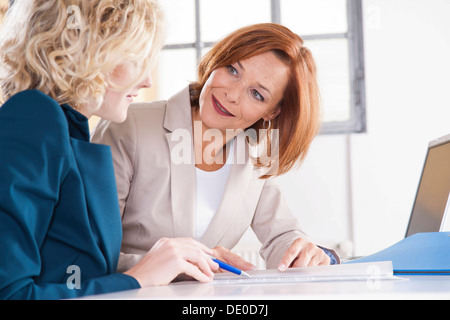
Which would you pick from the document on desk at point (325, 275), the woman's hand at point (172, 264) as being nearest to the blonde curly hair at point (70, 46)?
the woman's hand at point (172, 264)

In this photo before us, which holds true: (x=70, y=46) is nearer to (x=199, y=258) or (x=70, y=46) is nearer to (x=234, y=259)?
(x=199, y=258)

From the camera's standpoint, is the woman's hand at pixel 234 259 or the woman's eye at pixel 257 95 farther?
the woman's eye at pixel 257 95

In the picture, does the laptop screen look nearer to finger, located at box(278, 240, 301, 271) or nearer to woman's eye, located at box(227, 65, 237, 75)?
finger, located at box(278, 240, 301, 271)

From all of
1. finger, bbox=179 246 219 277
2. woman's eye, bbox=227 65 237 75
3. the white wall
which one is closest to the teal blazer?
finger, bbox=179 246 219 277

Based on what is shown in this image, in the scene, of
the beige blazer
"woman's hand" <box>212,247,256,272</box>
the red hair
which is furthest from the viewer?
the red hair

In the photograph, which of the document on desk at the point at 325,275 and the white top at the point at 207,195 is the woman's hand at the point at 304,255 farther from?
the white top at the point at 207,195

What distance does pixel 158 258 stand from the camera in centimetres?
81

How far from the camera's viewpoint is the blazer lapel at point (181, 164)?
1270 millimetres

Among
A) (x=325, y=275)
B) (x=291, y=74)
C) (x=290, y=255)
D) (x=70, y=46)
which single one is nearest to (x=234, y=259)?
(x=290, y=255)

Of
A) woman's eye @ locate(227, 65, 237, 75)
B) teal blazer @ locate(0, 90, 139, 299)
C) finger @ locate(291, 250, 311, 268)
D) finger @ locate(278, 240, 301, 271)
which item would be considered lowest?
finger @ locate(291, 250, 311, 268)

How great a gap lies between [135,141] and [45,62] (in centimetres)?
46

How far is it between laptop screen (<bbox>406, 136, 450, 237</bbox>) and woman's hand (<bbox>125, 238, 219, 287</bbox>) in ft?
2.01

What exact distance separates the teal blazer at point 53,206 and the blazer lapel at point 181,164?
0.42 m

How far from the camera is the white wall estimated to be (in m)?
2.80
